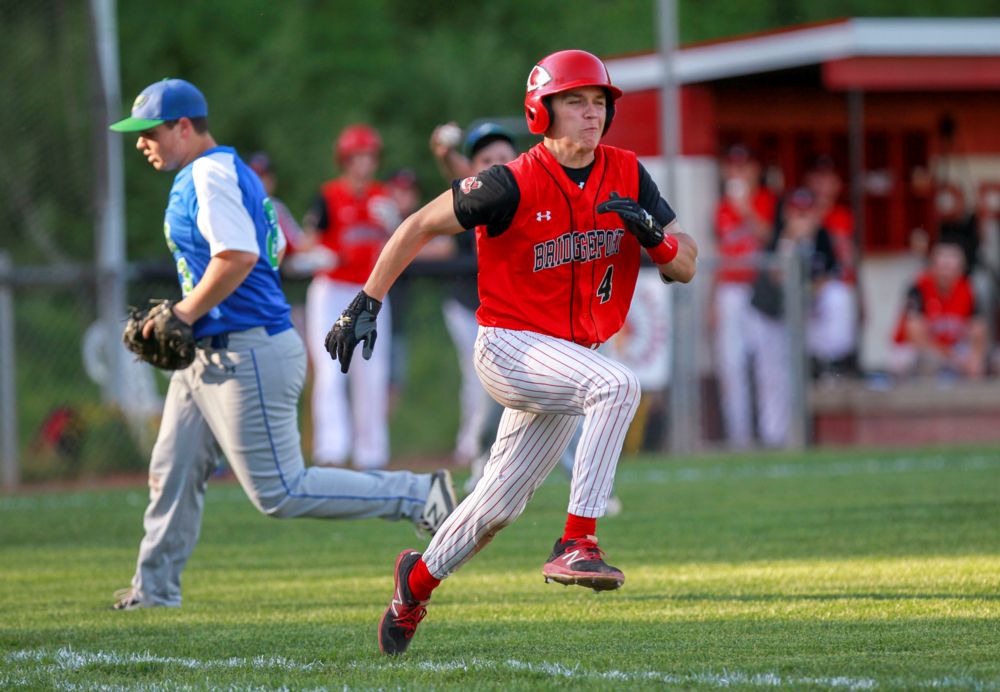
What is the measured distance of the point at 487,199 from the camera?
5.31 meters

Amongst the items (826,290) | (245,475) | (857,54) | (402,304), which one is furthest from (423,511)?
(857,54)

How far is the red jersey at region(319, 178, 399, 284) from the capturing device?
1298 cm

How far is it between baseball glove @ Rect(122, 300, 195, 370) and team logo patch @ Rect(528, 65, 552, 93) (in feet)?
5.88

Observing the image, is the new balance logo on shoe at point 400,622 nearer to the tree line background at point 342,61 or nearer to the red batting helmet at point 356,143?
the red batting helmet at point 356,143

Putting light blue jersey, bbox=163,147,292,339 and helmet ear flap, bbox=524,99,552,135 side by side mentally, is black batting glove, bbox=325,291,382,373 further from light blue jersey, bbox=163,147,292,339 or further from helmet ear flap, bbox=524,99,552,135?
light blue jersey, bbox=163,147,292,339

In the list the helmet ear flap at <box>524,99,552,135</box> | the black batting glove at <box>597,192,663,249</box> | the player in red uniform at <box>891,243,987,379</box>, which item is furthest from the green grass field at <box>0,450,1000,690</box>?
the player in red uniform at <box>891,243,987,379</box>

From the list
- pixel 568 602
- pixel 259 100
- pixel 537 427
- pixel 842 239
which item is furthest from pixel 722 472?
pixel 259 100

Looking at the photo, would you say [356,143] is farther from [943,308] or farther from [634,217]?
[634,217]

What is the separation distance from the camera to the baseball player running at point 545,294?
5.30 meters

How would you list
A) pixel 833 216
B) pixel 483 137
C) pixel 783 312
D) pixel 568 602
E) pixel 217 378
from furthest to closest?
1. pixel 833 216
2. pixel 783 312
3. pixel 483 137
4. pixel 217 378
5. pixel 568 602

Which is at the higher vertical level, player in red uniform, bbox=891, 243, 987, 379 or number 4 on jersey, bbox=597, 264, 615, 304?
number 4 on jersey, bbox=597, 264, 615, 304

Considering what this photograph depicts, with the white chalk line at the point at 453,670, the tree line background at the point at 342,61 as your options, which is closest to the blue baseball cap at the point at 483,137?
the white chalk line at the point at 453,670

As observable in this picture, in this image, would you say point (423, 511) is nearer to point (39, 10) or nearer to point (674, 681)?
point (674, 681)

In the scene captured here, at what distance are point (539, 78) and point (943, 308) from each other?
10.8 m
